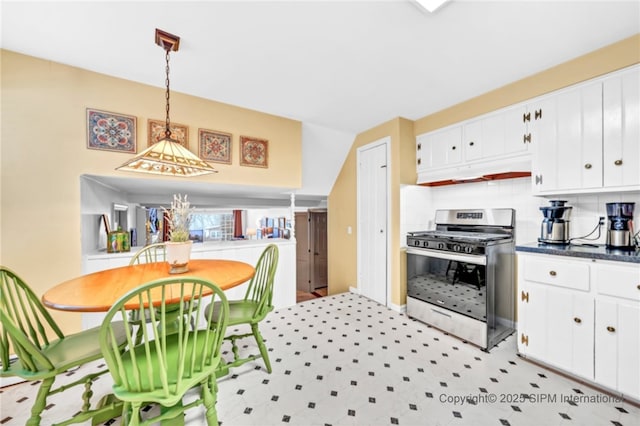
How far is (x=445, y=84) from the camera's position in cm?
255

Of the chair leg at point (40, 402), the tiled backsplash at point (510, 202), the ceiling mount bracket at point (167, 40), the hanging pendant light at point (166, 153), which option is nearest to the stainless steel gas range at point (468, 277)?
the tiled backsplash at point (510, 202)

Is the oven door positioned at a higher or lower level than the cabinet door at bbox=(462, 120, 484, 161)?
lower

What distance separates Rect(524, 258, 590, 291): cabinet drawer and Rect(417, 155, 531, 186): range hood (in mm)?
920

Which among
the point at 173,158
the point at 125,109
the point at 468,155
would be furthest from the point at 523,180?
the point at 125,109

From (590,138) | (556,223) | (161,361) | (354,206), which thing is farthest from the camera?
(354,206)

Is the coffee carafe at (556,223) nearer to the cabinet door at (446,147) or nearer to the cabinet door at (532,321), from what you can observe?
the cabinet door at (532,321)

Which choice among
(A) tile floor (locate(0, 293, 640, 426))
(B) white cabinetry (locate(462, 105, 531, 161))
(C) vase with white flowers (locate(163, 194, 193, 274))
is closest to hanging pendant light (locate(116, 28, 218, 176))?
(C) vase with white flowers (locate(163, 194, 193, 274))

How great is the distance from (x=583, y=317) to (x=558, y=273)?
1.08 ft

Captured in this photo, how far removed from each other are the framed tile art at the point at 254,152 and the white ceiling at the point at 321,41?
0.55m

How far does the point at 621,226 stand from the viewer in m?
2.01

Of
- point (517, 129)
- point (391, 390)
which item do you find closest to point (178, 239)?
point (391, 390)

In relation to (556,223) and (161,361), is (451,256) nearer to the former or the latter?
(556,223)

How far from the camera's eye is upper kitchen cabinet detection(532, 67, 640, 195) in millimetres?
1910

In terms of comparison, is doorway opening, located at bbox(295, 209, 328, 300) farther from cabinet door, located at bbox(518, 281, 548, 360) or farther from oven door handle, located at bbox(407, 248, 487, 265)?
cabinet door, located at bbox(518, 281, 548, 360)
